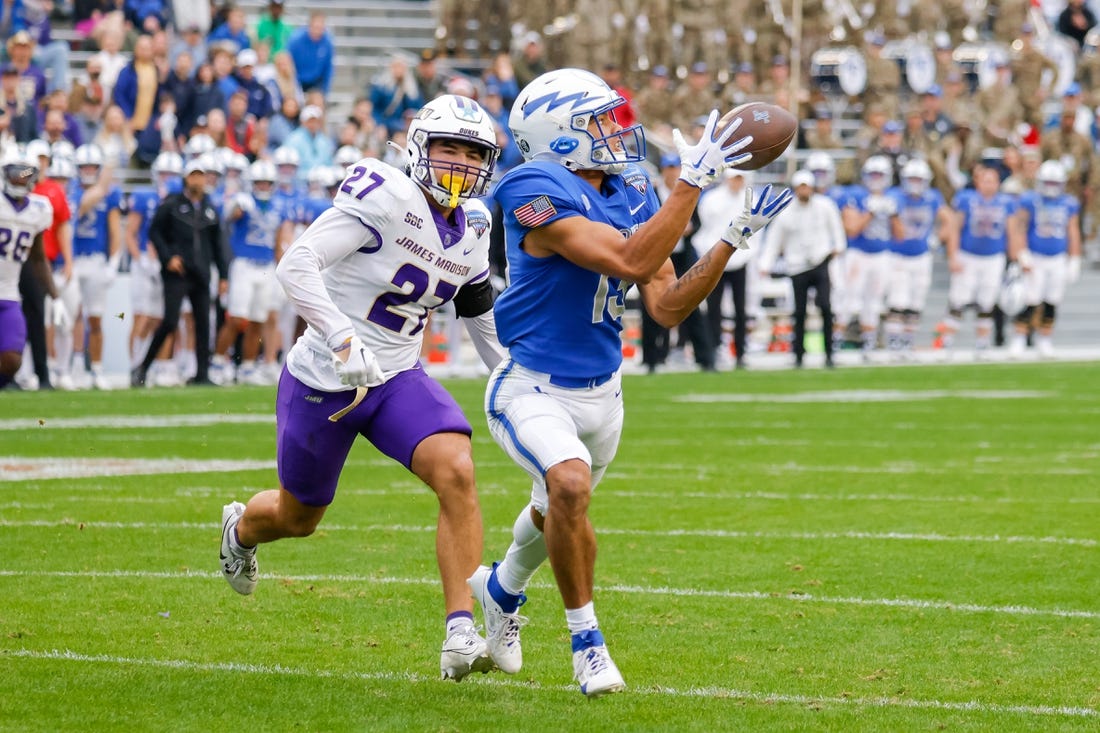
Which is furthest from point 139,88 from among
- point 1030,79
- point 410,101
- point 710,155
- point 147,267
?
point 710,155

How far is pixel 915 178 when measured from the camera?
20.0 meters

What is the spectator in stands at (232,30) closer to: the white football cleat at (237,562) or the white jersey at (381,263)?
the white football cleat at (237,562)

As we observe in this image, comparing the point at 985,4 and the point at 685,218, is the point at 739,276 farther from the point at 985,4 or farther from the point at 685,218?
the point at 685,218

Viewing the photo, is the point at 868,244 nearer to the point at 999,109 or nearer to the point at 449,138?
the point at 999,109

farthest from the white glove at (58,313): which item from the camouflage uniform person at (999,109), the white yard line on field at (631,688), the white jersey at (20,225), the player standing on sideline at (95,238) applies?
the camouflage uniform person at (999,109)

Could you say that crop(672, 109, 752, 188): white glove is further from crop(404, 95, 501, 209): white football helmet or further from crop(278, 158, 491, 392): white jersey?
crop(278, 158, 491, 392): white jersey

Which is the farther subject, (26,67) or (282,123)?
(282,123)

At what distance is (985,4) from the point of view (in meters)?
26.5

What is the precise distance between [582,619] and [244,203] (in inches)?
475

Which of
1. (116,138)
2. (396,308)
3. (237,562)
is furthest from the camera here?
(116,138)

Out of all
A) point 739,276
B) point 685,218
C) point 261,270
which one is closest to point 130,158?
point 261,270

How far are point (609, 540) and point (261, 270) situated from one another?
9504mm

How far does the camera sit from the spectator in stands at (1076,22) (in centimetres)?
2708

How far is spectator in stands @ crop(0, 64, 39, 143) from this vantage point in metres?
16.0
